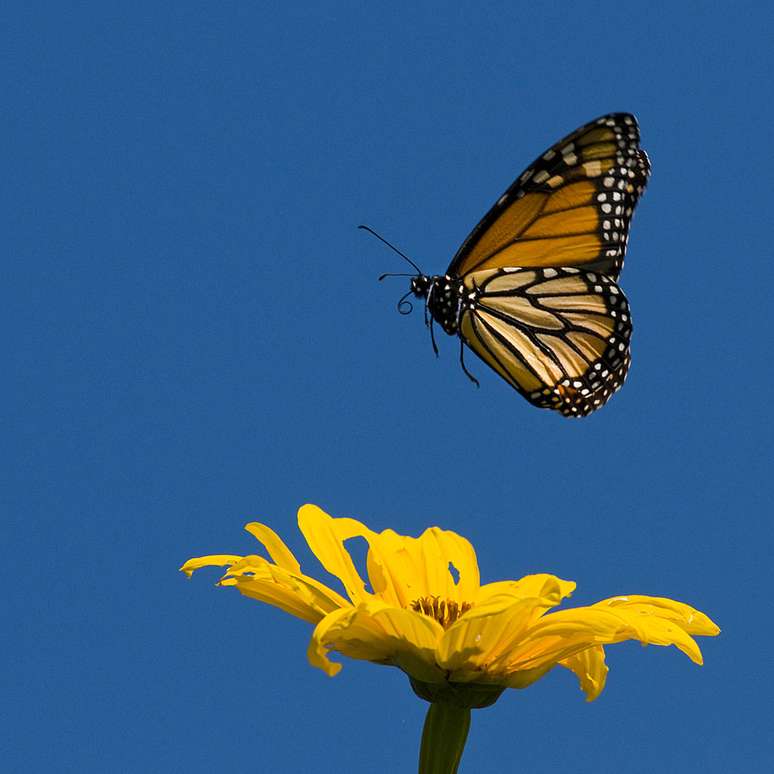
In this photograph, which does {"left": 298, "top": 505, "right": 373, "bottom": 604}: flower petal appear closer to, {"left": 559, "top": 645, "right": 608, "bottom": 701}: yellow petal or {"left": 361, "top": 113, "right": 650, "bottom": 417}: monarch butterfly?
{"left": 559, "top": 645, "right": 608, "bottom": 701}: yellow petal

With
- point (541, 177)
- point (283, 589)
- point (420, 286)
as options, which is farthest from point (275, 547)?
point (541, 177)

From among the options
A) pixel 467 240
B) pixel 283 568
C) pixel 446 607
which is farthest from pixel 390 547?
pixel 467 240

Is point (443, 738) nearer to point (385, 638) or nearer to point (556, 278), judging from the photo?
point (385, 638)

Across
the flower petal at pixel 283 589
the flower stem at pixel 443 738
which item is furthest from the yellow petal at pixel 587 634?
the flower petal at pixel 283 589

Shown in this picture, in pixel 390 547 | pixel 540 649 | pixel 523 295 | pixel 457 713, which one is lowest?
pixel 457 713

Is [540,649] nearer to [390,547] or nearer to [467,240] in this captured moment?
[390,547]

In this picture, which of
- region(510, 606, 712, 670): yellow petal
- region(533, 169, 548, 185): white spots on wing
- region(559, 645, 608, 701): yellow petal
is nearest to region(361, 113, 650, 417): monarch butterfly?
region(533, 169, 548, 185): white spots on wing
